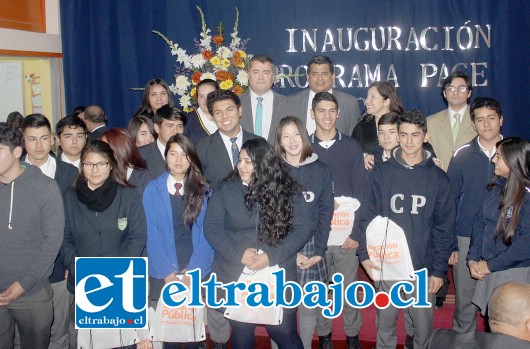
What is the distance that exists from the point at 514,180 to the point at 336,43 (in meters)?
3.67

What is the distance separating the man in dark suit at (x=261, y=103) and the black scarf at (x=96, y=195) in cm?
164

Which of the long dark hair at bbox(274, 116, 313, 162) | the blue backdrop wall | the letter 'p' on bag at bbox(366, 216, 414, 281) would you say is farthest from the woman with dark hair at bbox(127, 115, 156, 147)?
the blue backdrop wall

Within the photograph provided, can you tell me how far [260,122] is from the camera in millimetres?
4488

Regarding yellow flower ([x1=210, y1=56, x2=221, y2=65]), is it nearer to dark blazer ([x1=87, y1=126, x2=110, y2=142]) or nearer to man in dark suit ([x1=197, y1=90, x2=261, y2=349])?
dark blazer ([x1=87, y1=126, x2=110, y2=142])

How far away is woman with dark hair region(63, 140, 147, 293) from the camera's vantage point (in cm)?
305

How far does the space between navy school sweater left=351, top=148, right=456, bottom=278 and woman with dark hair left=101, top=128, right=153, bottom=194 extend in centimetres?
150

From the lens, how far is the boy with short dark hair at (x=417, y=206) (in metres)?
3.24

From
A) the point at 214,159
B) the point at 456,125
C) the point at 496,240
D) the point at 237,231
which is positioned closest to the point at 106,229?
the point at 237,231

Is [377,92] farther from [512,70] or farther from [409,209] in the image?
[512,70]

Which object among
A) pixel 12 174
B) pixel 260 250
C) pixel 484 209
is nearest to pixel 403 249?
pixel 484 209

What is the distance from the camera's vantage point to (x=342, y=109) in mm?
4609

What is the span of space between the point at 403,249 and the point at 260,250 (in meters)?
0.91

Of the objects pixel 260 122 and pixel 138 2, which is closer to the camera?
pixel 260 122

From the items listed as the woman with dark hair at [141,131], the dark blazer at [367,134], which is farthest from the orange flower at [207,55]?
the dark blazer at [367,134]
